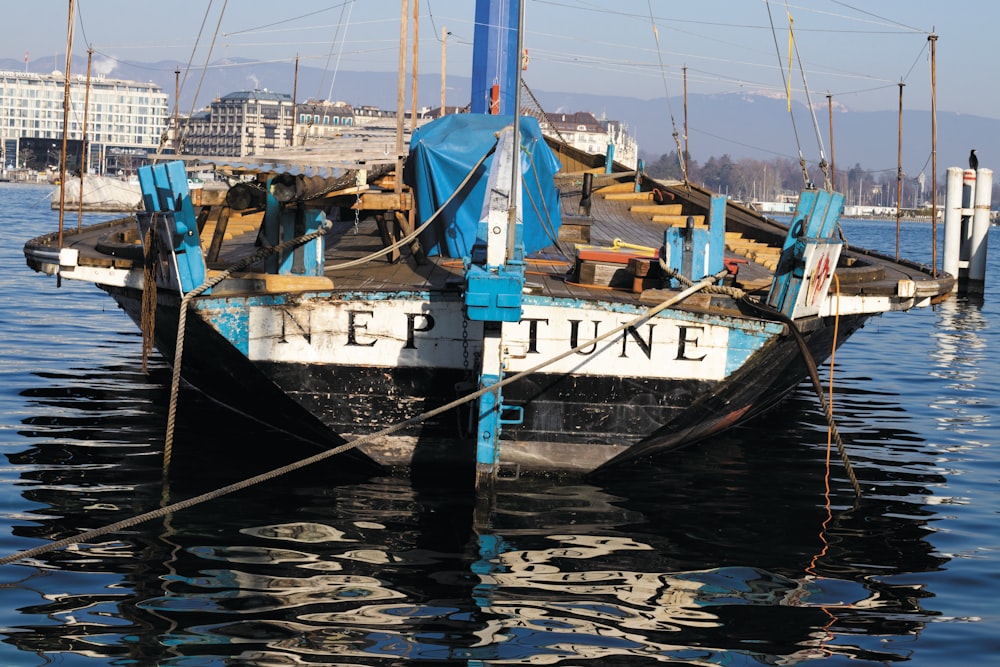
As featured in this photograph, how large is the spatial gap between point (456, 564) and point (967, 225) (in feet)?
96.8

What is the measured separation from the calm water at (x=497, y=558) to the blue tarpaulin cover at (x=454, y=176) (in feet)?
8.99

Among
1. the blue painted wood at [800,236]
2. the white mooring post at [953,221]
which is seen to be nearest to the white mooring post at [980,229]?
the white mooring post at [953,221]

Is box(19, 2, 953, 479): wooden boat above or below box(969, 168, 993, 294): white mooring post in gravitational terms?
below

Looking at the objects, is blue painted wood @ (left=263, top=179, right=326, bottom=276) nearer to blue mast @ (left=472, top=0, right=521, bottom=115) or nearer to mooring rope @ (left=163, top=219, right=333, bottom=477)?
mooring rope @ (left=163, top=219, right=333, bottom=477)

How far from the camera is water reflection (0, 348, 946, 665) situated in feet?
22.5

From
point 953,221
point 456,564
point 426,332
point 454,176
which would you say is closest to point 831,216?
point 426,332

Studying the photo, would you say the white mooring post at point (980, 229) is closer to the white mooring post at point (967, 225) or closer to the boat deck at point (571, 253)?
the white mooring post at point (967, 225)

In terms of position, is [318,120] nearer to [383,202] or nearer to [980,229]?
[980,229]

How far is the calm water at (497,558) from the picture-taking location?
22.6 feet

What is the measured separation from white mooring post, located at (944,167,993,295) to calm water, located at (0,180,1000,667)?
68.9 ft

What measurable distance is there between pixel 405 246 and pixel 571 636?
6.39m

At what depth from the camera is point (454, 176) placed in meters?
12.1

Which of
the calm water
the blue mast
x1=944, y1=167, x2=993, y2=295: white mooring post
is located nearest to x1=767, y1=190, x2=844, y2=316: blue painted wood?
the calm water

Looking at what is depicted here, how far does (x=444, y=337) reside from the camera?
975 cm
